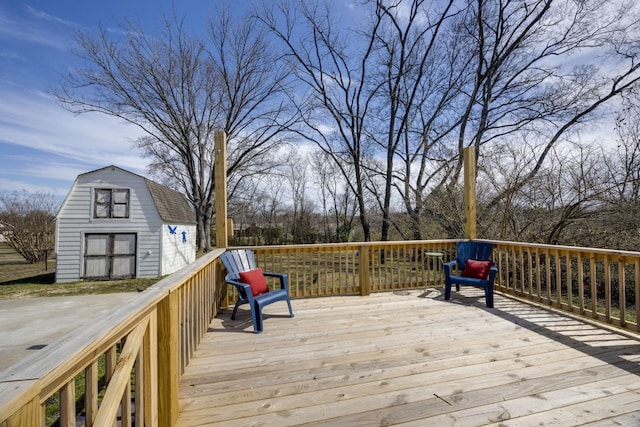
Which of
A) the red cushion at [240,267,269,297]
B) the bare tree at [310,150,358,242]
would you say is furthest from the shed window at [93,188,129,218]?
the bare tree at [310,150,358,242]

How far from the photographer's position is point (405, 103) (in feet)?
36.5

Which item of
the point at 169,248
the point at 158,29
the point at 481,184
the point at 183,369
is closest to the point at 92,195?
the point at 169,248

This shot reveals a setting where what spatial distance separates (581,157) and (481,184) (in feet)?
6.27

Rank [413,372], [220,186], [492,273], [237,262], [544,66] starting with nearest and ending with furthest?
1. [413,372]
2. [237,262]
3. [492,273]
4. [220,186]
5. [544,66]

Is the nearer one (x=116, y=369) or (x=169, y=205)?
(x=116, y=369)

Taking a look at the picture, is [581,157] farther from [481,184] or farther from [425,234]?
[425,234]

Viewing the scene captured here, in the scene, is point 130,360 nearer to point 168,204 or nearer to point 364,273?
point 364,273

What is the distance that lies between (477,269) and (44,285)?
40.0ft

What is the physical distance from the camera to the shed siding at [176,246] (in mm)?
10680

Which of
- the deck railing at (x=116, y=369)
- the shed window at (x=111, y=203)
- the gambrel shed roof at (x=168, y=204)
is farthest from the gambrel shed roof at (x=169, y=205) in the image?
the deck railing at (x=116, y=369)

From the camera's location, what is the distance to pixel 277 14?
431 inches

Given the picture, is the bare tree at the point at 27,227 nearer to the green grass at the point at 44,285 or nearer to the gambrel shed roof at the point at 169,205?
the green grass at the point at 44,285

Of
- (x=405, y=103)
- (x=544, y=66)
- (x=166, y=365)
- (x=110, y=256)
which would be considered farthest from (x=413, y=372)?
(x=110, y=256)

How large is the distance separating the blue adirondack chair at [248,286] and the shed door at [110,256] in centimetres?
858
